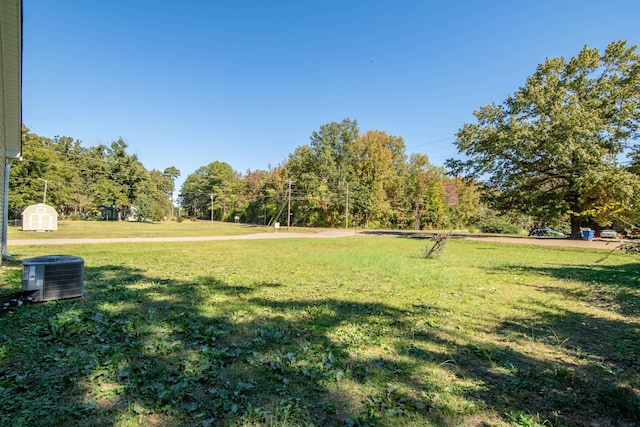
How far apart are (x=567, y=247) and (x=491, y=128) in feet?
32.9

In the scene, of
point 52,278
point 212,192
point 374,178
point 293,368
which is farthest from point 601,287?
point 212,192

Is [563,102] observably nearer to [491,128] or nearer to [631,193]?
[491,128]

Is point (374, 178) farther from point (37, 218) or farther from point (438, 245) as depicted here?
point (37, 218)

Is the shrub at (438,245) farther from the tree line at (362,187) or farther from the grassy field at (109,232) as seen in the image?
the tree line at (362,187)

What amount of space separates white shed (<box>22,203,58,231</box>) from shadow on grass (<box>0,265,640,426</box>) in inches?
1048

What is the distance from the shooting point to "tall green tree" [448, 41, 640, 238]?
740 inches

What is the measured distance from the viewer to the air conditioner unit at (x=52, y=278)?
4445 millimetres

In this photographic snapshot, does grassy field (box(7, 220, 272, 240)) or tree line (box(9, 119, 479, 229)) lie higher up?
tree line (box(9, 119, 479, 229))

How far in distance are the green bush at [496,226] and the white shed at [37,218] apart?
5130 cm

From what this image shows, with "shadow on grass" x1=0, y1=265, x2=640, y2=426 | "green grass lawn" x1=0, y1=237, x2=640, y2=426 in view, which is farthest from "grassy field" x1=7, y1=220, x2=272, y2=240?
"shadow on grass" x1=0, y1=265, x2=640, y2=426

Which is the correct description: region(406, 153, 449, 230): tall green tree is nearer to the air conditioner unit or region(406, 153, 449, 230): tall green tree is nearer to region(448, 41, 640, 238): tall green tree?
region(448, 41, 640, 238): tall green tree

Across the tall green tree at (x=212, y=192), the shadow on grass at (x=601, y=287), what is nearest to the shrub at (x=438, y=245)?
the shadow on grass at (x=601, y=287)

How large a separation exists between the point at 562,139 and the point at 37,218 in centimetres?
3838

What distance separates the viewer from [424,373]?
2812 mm
